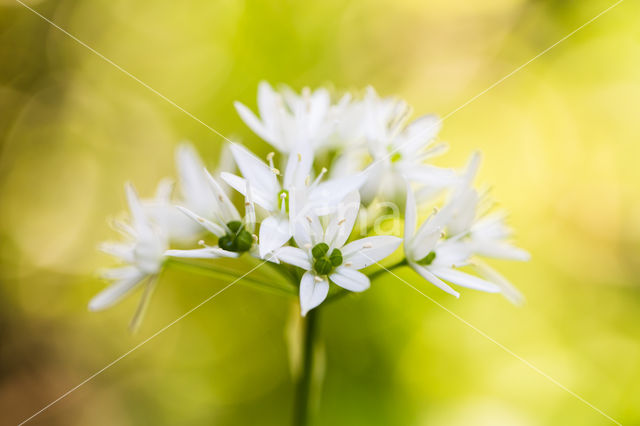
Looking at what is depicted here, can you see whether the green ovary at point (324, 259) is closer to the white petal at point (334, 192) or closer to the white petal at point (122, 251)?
the white petal at point (334, 192)

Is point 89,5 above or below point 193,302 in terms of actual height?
above

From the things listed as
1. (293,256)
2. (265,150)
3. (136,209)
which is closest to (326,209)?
(293,256)

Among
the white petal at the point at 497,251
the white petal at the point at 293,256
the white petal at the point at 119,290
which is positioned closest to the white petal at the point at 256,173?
the white petal at the point at 293,256

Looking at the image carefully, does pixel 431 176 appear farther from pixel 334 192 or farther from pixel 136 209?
pixel 136 209

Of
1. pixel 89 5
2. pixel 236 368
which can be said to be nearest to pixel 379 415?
pixel 236 368

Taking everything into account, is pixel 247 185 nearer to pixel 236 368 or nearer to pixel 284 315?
pixel 284 315
